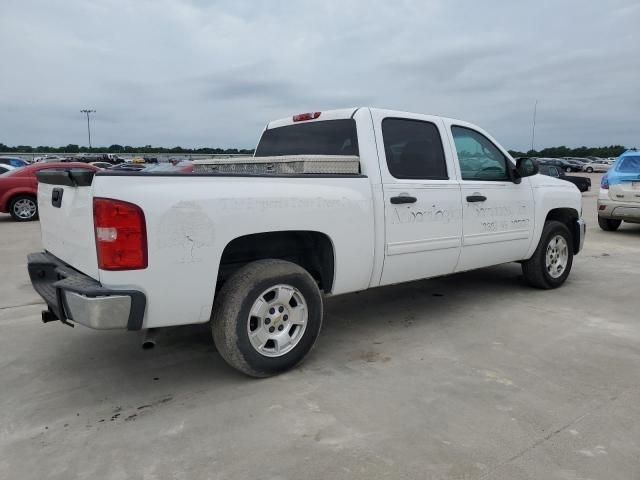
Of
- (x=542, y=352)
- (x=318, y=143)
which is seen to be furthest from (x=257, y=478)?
(x=318, y=143)

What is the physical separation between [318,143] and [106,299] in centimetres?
238

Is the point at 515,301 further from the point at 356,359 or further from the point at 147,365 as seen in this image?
the point at 147,365

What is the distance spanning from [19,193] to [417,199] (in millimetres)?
11836

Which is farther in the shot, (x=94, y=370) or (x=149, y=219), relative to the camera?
(x=94, y=370)

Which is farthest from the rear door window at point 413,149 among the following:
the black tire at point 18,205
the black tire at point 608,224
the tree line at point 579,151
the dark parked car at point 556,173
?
the tree line at point 579,151

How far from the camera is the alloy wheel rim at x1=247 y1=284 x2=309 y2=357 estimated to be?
3367mm

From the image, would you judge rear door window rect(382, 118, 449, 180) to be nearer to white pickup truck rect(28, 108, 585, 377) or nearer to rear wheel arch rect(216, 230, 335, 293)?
white pickup truck rect(28, 108, 585, 377)

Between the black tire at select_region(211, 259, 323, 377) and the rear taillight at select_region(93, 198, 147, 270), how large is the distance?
0.65 m

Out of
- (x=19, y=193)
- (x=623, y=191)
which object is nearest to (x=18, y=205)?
(x=19, y=193)

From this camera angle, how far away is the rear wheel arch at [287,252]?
3604mm

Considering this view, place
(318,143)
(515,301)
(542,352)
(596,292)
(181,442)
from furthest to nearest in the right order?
(596,292), (515,301), (318,143), (542,352), (181,442)

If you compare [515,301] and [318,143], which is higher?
[318,143]

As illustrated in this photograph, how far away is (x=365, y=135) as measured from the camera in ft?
13.2

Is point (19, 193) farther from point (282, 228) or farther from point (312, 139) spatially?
point (282, 228)
